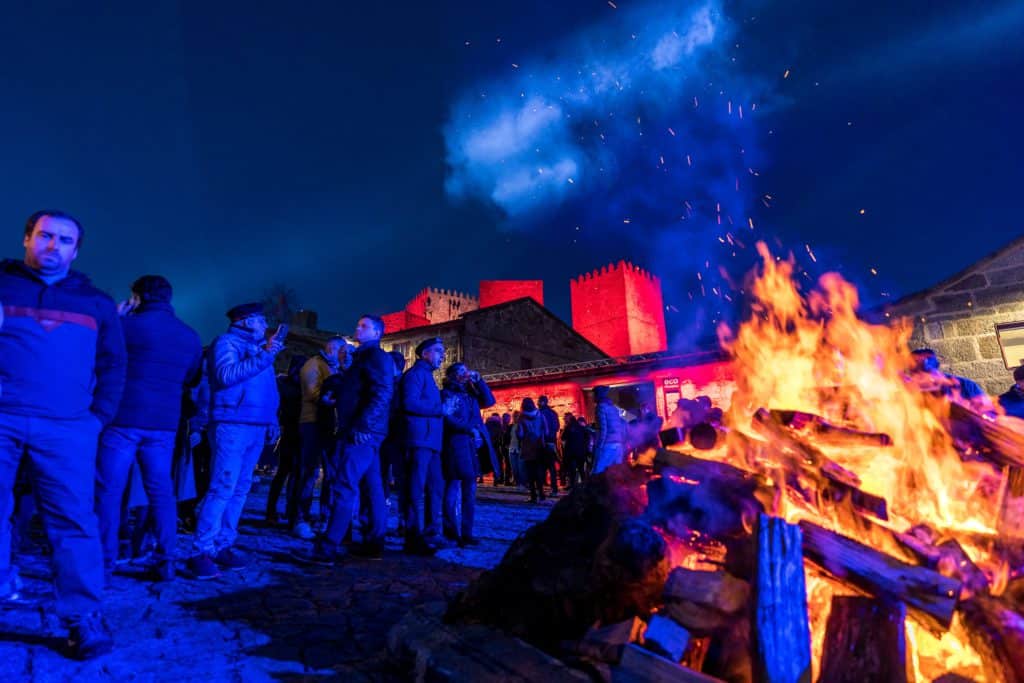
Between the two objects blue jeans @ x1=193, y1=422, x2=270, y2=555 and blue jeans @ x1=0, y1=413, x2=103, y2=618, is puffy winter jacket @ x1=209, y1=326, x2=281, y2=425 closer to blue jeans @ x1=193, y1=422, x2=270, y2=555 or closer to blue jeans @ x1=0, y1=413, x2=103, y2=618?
blue jeans @ x1=193, y1=422, x2=270, y2=555

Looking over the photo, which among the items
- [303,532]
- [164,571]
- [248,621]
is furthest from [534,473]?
[248,621]

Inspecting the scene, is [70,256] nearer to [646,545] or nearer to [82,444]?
[82,444]

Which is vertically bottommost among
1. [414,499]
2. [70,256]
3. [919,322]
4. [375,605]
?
[375,605]

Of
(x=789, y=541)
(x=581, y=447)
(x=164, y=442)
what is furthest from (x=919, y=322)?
(x=164, y=442)

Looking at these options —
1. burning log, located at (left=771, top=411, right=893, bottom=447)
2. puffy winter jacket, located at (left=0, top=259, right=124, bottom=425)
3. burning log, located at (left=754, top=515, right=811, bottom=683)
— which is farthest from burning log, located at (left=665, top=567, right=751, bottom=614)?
puffy winter jacket, located at (left=0, top=259, right=124, bottom=425)

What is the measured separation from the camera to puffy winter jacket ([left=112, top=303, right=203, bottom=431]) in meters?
3.58

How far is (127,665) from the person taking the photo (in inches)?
96.9

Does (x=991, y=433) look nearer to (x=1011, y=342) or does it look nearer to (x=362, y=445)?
(x=362, y=445)

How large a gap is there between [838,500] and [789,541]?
2.31 feet

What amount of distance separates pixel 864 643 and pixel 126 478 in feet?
14.3

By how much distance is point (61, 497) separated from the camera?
8.39ft

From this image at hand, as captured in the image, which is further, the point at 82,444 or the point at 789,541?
the point at 82,444

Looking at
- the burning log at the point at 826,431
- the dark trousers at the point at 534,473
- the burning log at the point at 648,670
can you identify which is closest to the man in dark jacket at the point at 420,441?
the burning log at the point at 826,431

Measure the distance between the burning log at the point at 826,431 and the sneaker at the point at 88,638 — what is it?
3.63 metres
